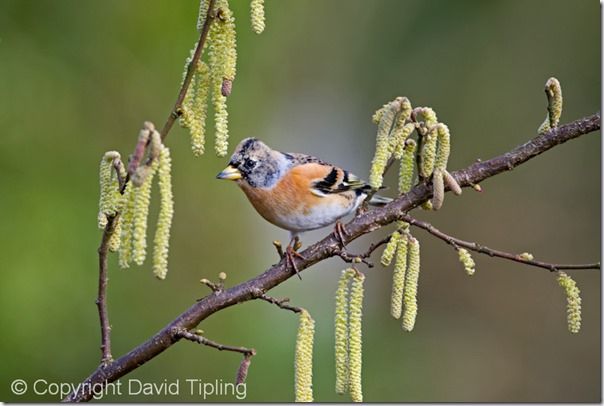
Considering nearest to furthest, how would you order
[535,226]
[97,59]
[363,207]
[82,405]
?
[82,405]
[363,207]
[97,59]
[535,226]

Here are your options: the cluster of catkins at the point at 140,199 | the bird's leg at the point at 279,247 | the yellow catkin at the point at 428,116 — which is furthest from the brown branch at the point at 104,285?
the yellow catkin at the point at 428,116

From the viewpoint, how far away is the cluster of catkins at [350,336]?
2113 millimetres

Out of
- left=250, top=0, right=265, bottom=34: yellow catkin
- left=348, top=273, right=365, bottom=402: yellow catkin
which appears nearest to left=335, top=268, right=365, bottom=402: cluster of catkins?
left=348, top=273, right=365, bottom=402: yellow catkin

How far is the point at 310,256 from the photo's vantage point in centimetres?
246

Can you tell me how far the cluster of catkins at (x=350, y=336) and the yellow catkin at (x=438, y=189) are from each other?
0.27 m

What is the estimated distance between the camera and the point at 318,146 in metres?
8.76

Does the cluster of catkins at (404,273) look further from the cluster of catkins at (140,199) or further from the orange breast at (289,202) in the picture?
the orange breast at (289,202)

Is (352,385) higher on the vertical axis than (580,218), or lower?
lower

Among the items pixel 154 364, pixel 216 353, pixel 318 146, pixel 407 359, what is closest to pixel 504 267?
pixel 407 359

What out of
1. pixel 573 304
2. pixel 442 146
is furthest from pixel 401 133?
pixel 573 304

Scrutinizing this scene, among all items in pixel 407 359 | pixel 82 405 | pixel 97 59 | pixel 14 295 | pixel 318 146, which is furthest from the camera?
pixel 318 146

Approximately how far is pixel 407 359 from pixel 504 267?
58.5 inches

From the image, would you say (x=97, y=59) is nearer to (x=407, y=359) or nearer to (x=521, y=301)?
(x=407, y=359)

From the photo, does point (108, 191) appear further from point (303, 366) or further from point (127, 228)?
point (303, 366)
